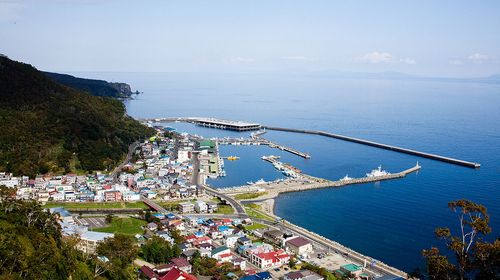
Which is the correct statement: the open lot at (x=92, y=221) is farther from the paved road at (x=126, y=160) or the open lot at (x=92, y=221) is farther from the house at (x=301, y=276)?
the house at (x=301, y=276)

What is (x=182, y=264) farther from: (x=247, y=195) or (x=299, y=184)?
(x=299, y=184)

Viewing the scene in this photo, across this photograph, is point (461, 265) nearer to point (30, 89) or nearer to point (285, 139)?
point (30, 89)

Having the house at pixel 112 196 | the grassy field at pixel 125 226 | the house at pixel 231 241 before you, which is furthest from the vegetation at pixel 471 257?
the house at pixel 112 196

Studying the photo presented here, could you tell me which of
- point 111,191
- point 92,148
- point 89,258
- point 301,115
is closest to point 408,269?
point 89,258

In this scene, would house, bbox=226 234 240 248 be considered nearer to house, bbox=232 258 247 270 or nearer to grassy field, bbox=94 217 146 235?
house, bbox=232 258 247 270

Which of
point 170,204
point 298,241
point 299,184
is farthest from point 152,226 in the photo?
point 299,184
